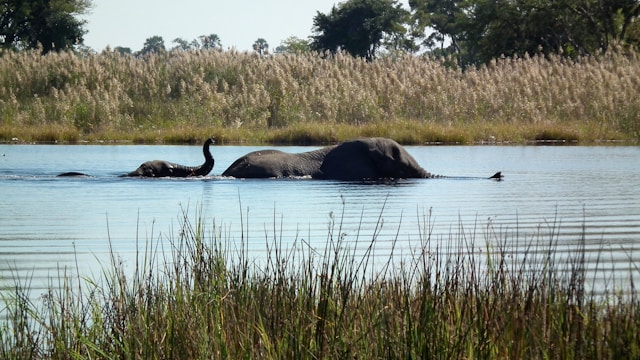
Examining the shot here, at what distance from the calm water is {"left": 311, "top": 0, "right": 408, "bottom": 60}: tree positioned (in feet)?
126

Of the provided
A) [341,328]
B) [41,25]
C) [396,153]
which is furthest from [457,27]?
[341,328]

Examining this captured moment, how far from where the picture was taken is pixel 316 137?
24.8 meters

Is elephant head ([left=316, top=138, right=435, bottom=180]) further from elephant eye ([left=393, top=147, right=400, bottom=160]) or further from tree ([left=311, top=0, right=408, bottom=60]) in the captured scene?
tree ([left=311, top=0, right=408, bottom=60])

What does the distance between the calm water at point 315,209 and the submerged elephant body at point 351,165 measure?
0.47 m

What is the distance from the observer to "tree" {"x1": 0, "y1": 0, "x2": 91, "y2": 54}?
47.6 m

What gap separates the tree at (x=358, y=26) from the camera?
191ft

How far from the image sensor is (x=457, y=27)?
48656mm

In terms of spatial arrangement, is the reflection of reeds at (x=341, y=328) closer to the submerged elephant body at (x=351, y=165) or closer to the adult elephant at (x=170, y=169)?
the submerged elephant body at (x=351, y=165)

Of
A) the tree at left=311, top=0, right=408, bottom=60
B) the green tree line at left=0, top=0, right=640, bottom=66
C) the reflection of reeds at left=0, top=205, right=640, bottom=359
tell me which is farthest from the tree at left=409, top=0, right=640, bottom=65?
the reflection of reeds at left=0, top=205, right=640, bottom=359

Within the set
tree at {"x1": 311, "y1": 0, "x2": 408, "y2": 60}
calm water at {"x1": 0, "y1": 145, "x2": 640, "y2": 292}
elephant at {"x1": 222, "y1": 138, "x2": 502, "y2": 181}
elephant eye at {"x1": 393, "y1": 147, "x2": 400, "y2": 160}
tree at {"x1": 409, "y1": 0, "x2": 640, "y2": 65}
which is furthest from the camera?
tree at {"x1": 311, "y1": 0, "x2": 408, "y2": 60}

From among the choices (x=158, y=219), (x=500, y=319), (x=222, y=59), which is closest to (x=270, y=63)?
(x=222, y=59)

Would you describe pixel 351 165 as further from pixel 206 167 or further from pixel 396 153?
pixel 206 167

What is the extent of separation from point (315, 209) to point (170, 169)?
15.7 ft

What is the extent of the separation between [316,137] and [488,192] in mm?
11172
